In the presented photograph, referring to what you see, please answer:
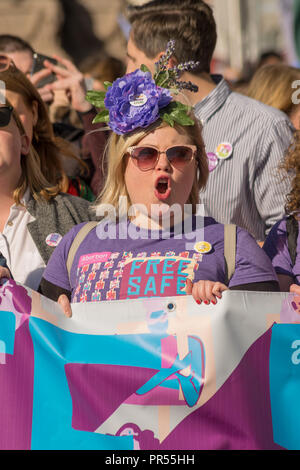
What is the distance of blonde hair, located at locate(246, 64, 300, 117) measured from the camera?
577cm

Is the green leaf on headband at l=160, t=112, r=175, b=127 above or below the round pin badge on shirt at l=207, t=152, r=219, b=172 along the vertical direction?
above

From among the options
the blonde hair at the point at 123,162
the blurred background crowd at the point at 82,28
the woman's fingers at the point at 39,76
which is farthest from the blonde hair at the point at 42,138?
the blurred background crowd at the point at 82,28

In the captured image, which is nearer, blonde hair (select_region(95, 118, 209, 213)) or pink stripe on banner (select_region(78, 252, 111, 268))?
pink stripe on banner (select_region(78, 252, 111, 268))

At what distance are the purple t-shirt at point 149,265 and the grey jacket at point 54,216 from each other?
1.18 feet

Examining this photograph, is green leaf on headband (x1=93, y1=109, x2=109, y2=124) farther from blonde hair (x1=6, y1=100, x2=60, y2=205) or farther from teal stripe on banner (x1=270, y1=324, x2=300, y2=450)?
teal stripe on banner (x1=270, y1=324, x2=300, y2=450)

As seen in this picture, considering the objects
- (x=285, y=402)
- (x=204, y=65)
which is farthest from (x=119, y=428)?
(x=204, y=65)

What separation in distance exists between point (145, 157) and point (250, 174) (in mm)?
1094

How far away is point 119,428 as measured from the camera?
3.29 meters

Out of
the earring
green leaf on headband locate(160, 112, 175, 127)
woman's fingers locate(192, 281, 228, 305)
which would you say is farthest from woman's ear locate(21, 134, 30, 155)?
woman's fingers locate(192, 281, 228, 305)

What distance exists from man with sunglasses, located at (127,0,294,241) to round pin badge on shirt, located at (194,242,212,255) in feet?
3.30

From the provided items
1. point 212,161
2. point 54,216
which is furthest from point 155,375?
point 212,161

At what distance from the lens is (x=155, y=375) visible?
10.9 feet

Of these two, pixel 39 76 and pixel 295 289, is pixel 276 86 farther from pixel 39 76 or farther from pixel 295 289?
pixel 295 289

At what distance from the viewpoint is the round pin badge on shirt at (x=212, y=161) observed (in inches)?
186
